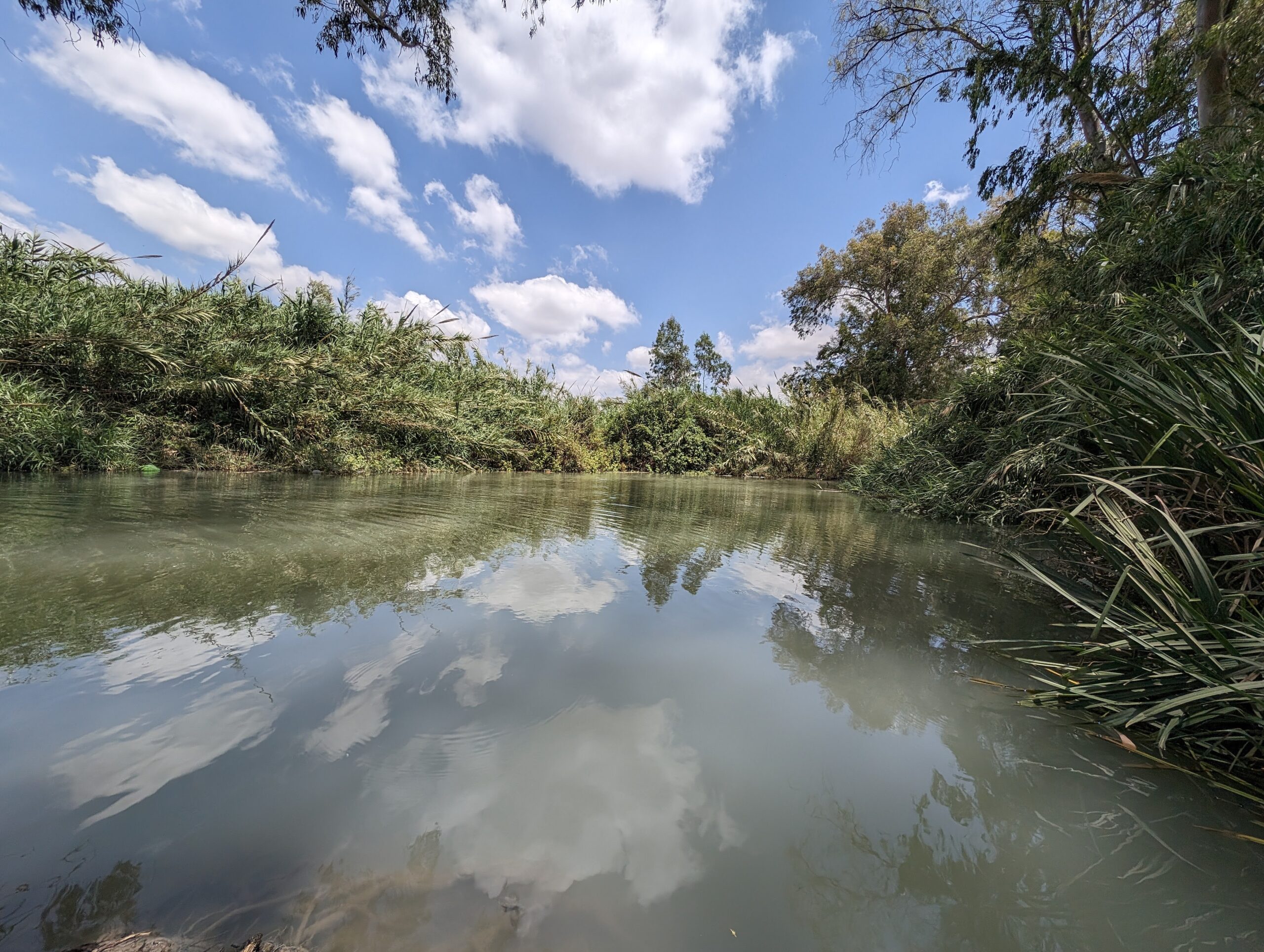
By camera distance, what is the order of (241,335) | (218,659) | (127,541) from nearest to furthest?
(218,659)
(127,541)
(241,335)

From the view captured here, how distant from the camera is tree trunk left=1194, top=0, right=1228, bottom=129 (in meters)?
4.88

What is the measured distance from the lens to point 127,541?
2471 millimetres

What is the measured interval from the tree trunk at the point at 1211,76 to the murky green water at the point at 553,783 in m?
6.70

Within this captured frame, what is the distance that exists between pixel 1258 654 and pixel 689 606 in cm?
146

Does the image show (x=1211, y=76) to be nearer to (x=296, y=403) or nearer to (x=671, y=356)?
(x=296, y=403)

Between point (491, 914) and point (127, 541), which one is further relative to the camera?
point (127, 541)

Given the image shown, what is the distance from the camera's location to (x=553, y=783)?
0.94 metres

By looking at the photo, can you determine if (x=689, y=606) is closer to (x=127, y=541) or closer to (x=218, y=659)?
(x=218, y=659)

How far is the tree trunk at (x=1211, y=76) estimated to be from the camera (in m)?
4.88

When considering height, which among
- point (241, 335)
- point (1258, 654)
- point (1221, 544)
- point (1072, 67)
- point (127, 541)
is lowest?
point (127, 541)

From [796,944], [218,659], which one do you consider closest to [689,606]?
[796,944]

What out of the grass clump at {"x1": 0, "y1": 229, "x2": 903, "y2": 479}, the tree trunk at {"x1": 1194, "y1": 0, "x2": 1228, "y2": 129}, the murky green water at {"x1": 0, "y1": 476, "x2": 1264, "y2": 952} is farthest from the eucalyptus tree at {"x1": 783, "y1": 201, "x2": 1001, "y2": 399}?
the murky green water at {"x1": 0, "y1": 476, "x2": 1264, "y2": 952}

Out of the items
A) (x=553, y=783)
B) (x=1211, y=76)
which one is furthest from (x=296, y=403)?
(x=1211, y=76)

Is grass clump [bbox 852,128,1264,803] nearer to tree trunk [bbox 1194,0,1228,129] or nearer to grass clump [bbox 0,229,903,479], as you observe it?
tree trunk [bbox 1194,0,1228,129]
